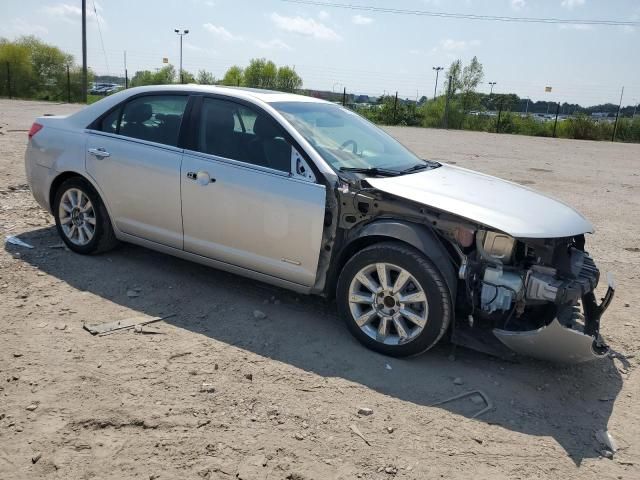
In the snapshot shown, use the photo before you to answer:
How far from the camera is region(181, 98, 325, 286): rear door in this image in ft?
13.1

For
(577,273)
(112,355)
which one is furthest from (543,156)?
(112,355)

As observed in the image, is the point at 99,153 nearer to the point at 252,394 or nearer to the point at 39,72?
the point at 252,394

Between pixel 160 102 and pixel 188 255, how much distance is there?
139 cm

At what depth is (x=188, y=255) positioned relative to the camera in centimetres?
466

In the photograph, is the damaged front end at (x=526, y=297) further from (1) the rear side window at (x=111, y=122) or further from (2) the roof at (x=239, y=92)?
(1) the rear side window at (x=111, y=122)

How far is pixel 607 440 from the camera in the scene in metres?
3.05

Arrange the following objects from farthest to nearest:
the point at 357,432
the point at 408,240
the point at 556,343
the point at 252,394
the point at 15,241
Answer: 1. the point at 15,241
2. the point at 408,240
3. the point at 556,343
4. the point at 252,394
5. the point at 357,432

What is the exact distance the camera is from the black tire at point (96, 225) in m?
5.11

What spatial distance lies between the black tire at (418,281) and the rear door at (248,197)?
34 centimetres

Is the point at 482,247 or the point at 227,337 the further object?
the point at 227,337

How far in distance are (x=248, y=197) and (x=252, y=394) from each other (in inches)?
60.2

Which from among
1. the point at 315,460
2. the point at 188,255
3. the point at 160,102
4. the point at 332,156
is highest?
the point at 160,102

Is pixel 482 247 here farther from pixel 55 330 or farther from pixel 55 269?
pixel 55 269

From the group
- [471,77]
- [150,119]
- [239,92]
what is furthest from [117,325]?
[471,77]
